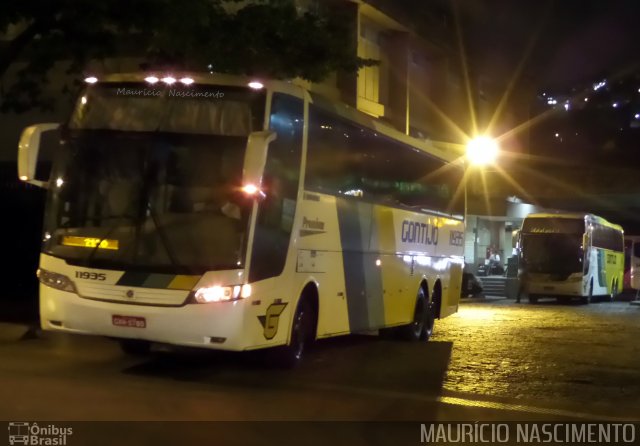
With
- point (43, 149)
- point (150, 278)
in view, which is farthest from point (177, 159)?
point (43, 149)

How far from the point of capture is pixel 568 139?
61.6m

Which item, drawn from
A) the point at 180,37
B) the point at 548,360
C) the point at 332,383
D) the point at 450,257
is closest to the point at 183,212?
the point at 332,383

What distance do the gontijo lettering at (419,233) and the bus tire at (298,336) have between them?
403 cm

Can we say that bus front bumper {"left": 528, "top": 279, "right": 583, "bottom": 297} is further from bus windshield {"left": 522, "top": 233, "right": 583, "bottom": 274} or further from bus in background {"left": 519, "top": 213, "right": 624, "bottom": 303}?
bus windshield {"left": 522, "top": 233, "right": 583, "bottom": 274}

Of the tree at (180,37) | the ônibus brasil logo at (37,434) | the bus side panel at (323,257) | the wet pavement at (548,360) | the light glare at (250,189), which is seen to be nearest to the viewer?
the ônibus brasil logo at (37,434)

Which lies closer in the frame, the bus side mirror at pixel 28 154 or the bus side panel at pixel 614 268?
the bus side mirror at pixel 28 154

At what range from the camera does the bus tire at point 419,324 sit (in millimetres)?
16250

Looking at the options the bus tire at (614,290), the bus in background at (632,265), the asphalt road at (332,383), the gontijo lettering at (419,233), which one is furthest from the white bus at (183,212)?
the bus tire at (614,290)

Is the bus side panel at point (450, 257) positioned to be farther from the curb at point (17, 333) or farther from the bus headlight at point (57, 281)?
the bus headlight at point (57, 281)

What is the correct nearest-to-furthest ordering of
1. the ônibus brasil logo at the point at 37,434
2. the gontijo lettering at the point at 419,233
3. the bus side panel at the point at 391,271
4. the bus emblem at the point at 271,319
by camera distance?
the ônibus brasil logo at the point at 37,434 → the bus emblem at the point at 271,319 → the bus side panel at the point at 391,271 → the gontijo lettering at the point at 419,233

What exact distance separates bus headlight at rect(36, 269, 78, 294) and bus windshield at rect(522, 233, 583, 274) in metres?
26.5

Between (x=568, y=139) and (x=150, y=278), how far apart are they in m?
56.0

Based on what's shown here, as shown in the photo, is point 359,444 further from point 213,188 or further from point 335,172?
point 335,172

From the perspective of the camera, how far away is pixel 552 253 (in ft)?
110
